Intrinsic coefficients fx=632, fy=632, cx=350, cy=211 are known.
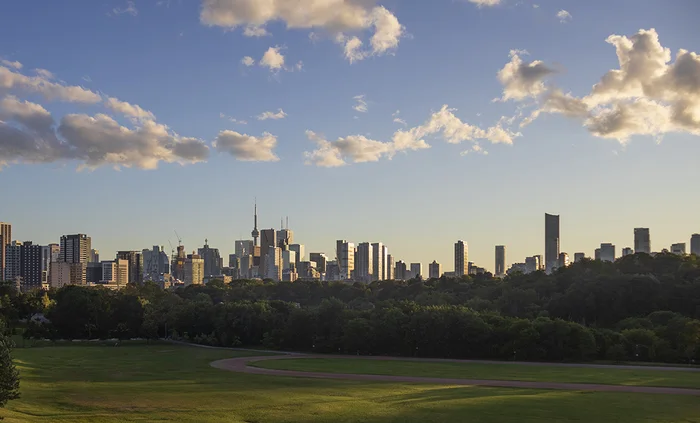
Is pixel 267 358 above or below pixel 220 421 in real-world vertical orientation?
below

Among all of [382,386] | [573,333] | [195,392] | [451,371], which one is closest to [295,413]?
[195,392]

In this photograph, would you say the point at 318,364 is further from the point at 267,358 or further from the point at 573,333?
the point at 573,333

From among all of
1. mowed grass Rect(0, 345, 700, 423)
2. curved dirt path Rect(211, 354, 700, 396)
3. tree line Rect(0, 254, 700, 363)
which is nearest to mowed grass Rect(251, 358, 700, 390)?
curved dirt path Rect(211, 354, 700, 396)

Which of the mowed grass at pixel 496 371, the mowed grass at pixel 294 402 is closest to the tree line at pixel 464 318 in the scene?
the mowed grass at pixel 496 371

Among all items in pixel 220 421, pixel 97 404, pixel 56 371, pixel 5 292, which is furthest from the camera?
pixel 5 292

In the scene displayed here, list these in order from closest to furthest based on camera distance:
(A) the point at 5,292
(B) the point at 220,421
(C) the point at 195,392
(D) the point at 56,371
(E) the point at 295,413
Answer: (B) the point at 220,421 → (E) the point at 295,413 → (C) the point at 195,392 → (D) the point at 56,371 → (A) the point at 5,292

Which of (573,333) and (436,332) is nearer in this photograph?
(573,333)

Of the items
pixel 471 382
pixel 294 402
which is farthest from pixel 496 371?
pixel 294 402
